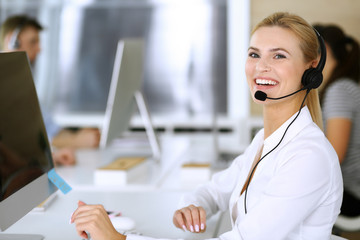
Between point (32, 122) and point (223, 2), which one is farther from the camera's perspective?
point (223, 2)

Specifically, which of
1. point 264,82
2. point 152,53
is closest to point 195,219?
point 264,82

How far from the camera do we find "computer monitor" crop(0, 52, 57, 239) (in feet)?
3.62

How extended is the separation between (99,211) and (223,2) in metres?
3.29

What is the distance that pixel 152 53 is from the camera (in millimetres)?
4273

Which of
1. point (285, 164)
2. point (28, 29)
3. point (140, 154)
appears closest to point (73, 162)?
point (140, 154)

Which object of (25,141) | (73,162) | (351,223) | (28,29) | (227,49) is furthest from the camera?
(227,49)

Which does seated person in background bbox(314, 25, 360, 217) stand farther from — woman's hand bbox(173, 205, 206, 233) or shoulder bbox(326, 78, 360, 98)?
woman's hand bbox(173, 205, 206, 233)

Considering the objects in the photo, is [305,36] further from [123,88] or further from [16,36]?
[16,36]

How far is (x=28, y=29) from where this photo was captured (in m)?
2.89

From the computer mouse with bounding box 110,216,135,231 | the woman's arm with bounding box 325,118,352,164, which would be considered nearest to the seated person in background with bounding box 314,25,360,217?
the woman's arm with bounding box 325,118,352,164

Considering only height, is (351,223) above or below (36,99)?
below

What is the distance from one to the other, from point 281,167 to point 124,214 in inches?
24.8

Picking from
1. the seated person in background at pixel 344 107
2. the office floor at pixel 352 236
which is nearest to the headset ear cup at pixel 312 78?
the seated person in background at pixel 344 107

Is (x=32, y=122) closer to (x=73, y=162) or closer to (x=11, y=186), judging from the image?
(x=11, y=186)
